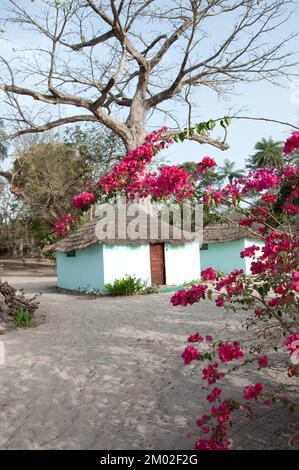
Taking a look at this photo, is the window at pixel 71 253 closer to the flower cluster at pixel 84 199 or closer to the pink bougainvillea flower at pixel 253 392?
the flower cluster at pixel 84 199

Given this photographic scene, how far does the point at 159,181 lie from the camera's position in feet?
13.4

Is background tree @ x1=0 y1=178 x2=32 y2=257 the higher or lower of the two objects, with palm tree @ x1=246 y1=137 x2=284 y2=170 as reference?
lower

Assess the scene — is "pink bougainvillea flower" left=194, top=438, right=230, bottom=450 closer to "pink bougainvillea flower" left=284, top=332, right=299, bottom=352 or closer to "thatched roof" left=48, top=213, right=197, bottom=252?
"pink bougainvillea flower" left=284, top=332, right=299, bottom=352

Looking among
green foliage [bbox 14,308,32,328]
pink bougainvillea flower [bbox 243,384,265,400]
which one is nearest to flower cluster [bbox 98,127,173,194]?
pink bougainvillea flower [bbox 243,384,265,400]

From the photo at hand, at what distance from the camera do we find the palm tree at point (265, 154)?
4538cm

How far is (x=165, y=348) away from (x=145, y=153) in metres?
3.42

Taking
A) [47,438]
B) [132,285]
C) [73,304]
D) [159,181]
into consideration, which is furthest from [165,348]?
[132,285]

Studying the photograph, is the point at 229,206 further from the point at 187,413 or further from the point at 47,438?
the point at 47,438

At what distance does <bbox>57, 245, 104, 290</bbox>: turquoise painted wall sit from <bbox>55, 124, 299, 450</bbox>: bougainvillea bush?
34.6 feet

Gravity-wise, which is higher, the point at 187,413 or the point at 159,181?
the point at 159,181

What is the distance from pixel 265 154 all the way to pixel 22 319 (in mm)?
42056

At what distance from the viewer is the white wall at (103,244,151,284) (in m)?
15.9

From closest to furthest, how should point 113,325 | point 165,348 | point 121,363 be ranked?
point 121,363 < point 165,348 < point 113,325
